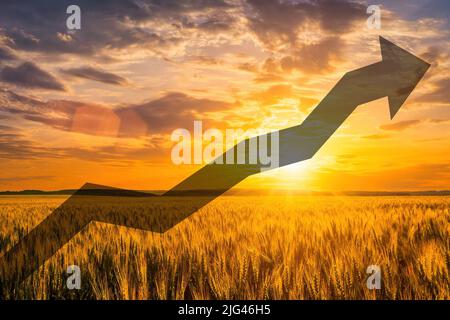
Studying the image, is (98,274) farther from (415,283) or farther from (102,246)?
(415,283)

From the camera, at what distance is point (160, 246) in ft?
14.0

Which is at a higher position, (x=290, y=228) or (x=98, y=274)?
(x=290, y=228)

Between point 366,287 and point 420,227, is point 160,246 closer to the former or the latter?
point 366,287

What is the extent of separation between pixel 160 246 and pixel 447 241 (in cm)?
304

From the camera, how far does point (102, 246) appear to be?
451 centimetres

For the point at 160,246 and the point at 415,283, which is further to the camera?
the point at 160,246

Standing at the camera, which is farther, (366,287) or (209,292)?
(209,292)

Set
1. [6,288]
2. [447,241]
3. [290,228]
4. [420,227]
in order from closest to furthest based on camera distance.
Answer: [6,288] → [447,241] → [290,228] → [420,227]
